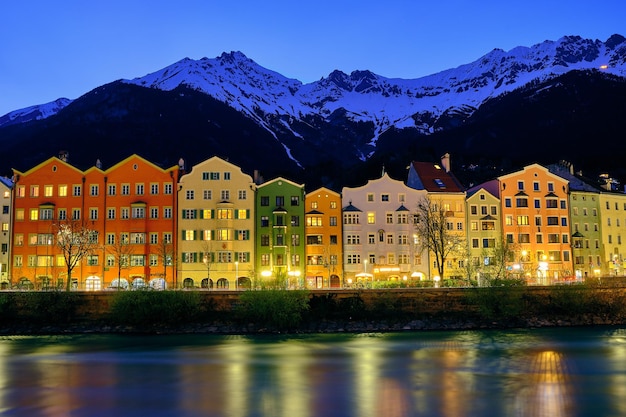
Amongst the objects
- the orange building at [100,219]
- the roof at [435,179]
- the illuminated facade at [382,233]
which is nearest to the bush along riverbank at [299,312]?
the orange building at [100,219]

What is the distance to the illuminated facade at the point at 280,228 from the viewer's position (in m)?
81.7

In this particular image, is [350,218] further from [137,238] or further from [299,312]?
[137,238]

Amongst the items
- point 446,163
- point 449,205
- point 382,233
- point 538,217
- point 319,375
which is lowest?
point 319,375

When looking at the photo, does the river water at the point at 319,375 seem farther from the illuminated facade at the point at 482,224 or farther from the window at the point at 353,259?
the illuminated facade at the point at 482,224

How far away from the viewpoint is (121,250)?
7894 centimetres

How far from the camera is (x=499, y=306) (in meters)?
63.4

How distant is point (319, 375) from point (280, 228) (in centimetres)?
4078

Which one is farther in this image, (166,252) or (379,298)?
(166,252)

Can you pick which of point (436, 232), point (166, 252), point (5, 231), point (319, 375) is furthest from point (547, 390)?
point (5, 231)

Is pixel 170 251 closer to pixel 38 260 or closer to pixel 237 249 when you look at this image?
pixel 237 249

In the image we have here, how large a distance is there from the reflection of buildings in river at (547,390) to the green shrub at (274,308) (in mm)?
22435

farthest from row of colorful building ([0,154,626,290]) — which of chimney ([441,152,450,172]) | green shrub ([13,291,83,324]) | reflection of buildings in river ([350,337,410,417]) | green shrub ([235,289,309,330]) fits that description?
reflection of buildings in river ([350,337,410,417])

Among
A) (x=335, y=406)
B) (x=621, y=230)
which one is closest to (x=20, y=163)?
(x=621, y=230)

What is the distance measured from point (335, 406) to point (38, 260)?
5759cm
